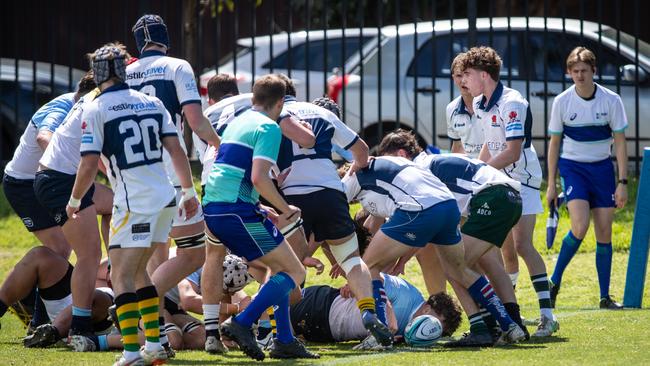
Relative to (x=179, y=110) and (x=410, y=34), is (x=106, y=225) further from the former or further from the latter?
(x=410, y=34)

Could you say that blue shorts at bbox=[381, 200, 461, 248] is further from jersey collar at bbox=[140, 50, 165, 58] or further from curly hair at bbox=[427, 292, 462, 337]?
jersey collar at bbox=[140, 50, 165, 58]

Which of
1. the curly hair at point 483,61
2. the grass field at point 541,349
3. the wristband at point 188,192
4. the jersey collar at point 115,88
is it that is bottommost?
the grass field at point 541,349

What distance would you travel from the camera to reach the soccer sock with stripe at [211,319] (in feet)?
25.1

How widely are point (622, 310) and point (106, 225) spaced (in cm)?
399

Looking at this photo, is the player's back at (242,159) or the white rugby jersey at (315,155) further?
the white rugby jersey at (315,155)

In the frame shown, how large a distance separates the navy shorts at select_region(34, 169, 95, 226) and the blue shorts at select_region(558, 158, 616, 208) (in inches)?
151

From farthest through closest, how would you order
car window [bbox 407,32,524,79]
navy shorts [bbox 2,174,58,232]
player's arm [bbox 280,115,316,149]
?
1. car window [bbox 407,32,524,79]
2. navy shorts [bbox 2,174,58,232]
3. player's arm [bbox 280,115,316,149]

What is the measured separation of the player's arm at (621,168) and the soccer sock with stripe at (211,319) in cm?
343

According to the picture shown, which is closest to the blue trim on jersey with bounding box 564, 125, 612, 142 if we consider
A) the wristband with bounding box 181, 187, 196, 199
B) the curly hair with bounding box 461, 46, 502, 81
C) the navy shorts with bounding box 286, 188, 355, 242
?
the curly hair with bounding box 461, 46, 502, 81

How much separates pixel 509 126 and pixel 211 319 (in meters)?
2.36

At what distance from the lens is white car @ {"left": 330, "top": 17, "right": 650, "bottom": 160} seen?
12844mm

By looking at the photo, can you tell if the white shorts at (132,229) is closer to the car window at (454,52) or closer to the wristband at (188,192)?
the wristband at (188,192)

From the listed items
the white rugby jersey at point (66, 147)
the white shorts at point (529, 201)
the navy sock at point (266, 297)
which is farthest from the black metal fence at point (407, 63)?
the navy sock at point (266, 297)

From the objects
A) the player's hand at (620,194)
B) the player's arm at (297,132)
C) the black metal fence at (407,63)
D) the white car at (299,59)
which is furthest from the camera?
the white car at (299,59)
